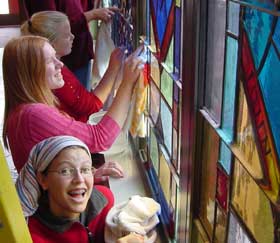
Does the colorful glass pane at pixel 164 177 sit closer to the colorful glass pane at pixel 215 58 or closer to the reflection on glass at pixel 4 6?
the colorful glass pane at pixel 215 58

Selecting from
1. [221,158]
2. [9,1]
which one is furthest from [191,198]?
[9,1]

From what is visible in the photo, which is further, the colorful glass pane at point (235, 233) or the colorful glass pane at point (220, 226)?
the colorful glass pane at point (220, 226)

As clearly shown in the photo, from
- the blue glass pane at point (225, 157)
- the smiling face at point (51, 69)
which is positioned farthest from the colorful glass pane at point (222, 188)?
the smiling face at point (51, 69)

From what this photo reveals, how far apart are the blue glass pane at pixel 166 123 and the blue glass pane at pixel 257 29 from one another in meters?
0.78

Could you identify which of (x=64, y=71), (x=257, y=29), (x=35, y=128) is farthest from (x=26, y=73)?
(x=257, y=29)

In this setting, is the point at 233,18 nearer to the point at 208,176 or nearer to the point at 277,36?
the point at 277,36

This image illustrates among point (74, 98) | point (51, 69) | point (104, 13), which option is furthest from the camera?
point (104, 13)

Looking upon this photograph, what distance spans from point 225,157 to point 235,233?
173mm

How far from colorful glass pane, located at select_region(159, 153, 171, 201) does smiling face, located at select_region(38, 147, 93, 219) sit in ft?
1.75

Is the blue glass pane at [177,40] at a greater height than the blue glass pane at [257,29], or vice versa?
the blue glass pane at [257,29]

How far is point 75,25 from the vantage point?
263 cm

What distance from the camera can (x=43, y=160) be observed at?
127 centimetres

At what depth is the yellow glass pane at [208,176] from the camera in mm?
1194

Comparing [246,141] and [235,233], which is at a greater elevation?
[246,141]
